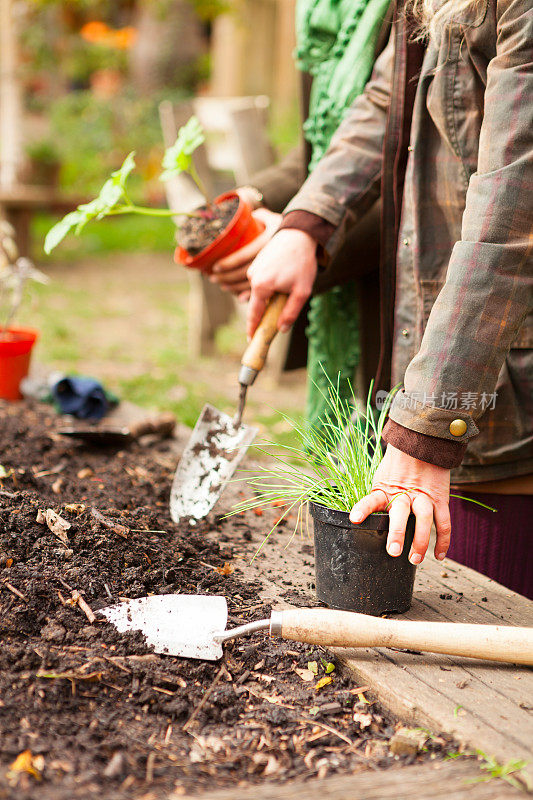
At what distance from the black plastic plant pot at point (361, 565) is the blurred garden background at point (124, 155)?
6.65ft

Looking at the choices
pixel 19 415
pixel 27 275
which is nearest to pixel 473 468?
pixel 19 415

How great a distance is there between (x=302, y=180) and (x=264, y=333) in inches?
31.2

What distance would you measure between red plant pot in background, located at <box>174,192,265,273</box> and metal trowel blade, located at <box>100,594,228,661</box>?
3.49ft

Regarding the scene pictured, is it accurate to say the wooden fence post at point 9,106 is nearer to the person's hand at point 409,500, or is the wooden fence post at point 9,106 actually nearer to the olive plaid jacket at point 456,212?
the olive plaid jacket at point 456,212

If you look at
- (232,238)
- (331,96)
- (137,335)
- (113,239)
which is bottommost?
(137,335)

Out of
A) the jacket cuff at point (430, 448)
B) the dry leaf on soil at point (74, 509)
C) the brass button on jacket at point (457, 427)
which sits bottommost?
the dry leaf on soil at point (74, 509)

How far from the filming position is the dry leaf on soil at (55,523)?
1.83 m

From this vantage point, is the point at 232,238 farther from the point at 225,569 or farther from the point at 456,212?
the point at 225,569

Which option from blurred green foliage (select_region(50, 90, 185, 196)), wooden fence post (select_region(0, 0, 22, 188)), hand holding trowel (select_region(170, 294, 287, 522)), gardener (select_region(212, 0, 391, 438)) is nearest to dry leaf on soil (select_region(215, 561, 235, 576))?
hand holding trowel (select_region(170, 294, 287, 522))

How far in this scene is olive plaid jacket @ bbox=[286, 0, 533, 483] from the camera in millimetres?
1587

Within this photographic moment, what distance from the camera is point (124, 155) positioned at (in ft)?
36.2

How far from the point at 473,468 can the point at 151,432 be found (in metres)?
1.17

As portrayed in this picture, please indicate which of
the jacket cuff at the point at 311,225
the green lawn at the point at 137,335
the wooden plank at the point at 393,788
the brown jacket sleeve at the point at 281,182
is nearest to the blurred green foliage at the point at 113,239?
the green lawn at the point at 137,335

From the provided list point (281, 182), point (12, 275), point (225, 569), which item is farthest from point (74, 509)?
point (12, 275)
